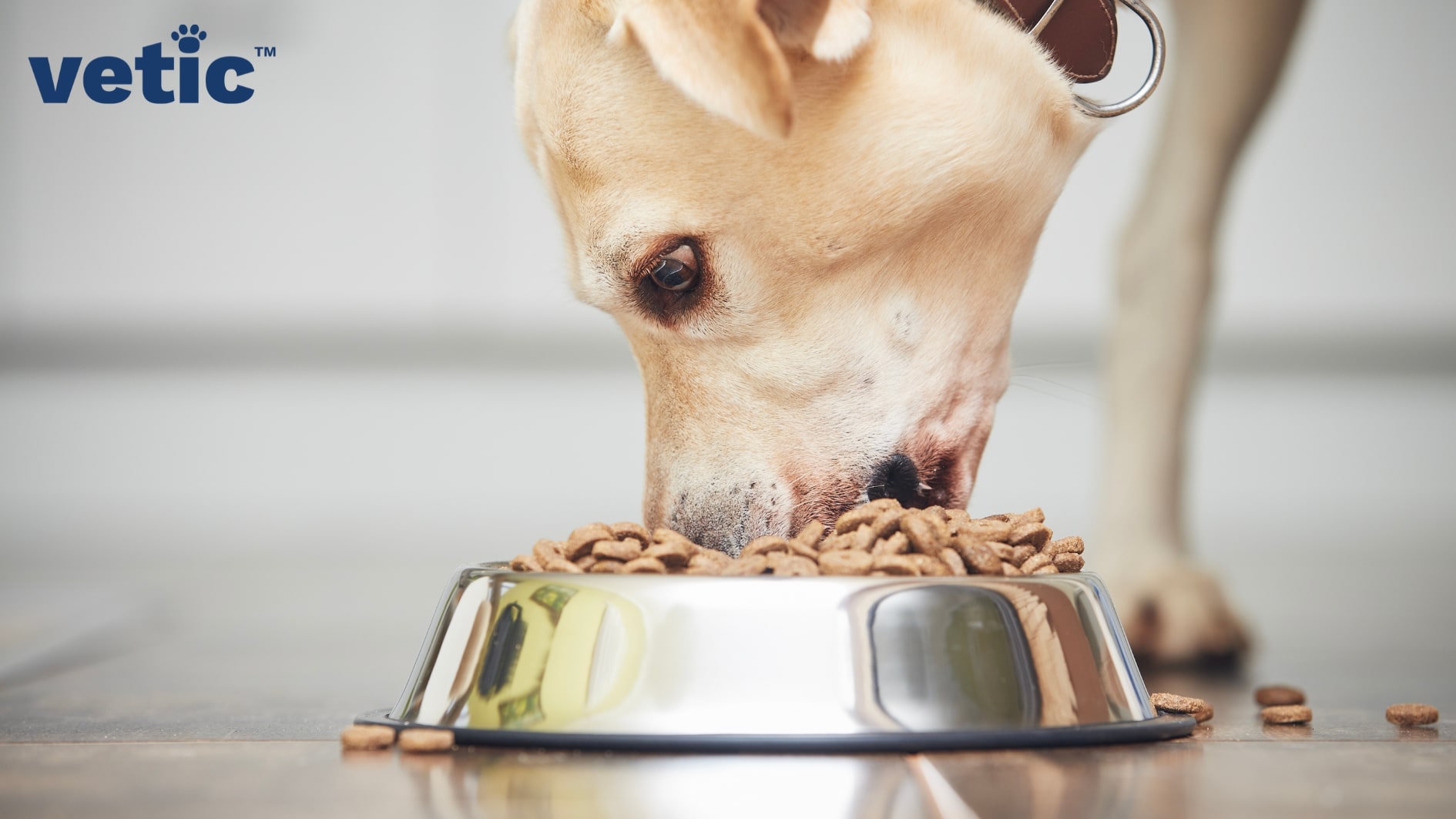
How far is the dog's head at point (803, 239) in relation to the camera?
4.54 feet

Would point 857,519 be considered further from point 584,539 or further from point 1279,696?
point 1279,696

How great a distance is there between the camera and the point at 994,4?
1.49m

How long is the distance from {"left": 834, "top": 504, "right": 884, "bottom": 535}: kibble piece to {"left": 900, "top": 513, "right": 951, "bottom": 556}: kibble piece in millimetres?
33

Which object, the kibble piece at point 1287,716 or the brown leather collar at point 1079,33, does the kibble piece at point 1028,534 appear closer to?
the kibble piece at point 1287,716

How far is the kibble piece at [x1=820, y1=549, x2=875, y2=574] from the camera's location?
940 millimetres

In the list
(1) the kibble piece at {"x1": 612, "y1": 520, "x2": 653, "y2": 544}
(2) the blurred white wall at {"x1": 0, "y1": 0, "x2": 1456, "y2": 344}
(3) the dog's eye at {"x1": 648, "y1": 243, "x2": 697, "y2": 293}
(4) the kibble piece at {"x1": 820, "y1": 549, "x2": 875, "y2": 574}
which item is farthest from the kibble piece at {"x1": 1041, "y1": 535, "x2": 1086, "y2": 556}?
(2) the blurred white wall at {"x1": 0, "y1": 0, "x2": 1456, "y2": 344}

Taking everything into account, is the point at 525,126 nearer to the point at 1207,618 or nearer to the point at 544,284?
the point at 1207,618

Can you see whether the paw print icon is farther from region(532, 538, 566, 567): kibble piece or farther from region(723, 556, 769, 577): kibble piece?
region(723, 556, 769, 577): kibble piece

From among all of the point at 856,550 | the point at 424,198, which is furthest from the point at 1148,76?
the point at 424,198

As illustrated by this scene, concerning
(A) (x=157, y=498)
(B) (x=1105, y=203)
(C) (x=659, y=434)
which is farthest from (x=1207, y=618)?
(A) (x=157, y=498)

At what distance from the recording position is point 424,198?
424 cm

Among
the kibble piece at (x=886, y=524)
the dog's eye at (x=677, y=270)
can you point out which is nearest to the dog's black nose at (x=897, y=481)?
the dog's eye at (x=677, y=270)

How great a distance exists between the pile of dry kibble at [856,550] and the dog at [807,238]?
0.35 meters

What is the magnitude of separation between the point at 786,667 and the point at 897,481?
645 millimetres
